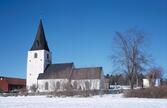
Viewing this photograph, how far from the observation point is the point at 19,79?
296ft

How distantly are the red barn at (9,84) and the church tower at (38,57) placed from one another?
32.2ft

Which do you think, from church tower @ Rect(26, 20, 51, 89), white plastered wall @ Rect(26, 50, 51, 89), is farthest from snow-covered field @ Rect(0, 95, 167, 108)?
church tower @ Rect(26, 20, 51, 89)

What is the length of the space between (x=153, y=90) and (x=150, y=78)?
99.9 feet

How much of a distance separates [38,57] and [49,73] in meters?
6.14

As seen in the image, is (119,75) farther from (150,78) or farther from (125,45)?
(150,78)

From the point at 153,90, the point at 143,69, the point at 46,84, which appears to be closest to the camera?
the point at 153,90

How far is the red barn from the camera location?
82.1 meters

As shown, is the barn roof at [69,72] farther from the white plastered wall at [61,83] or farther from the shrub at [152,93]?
the shrub at [152,93]

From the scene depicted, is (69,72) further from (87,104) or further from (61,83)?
(87,104)

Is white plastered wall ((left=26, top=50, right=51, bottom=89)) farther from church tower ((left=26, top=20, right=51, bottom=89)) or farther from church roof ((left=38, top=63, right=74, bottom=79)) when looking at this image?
church roof ((left=38, top=63, right=74, bottom=79))

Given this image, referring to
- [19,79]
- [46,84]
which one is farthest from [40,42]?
[19,79]

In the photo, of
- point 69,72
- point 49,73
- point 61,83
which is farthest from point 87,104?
point 49,73

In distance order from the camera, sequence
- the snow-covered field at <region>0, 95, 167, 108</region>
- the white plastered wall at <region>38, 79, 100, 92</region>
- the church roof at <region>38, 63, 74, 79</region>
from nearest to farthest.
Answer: the snow-covered field at <region>0, 95, 167, 108</region> → the white plastered wall at <region>38, 79, 100, 92</region> → the church roof at <region>38, 63, 74, 79</region>

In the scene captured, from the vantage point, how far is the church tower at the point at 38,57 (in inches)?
2987
